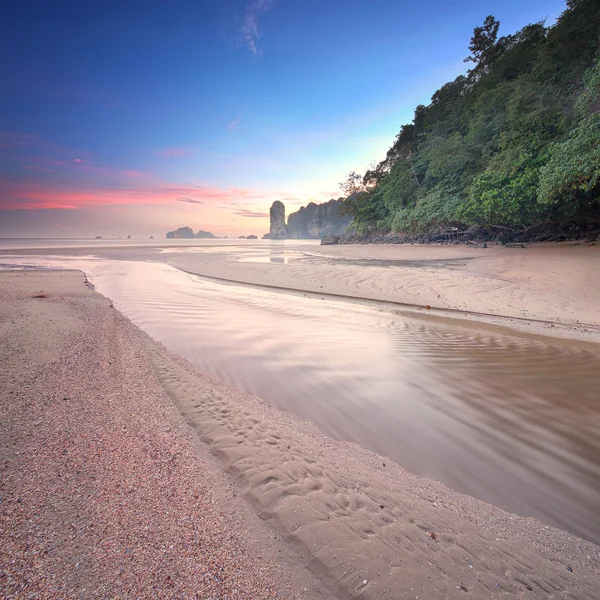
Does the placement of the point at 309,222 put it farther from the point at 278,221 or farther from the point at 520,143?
the point at 520,143

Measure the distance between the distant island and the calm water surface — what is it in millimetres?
135986

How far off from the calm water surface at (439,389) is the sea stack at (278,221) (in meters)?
164

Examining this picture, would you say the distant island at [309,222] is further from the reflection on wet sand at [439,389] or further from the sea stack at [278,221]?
the reflection on wet sand at [439,389]

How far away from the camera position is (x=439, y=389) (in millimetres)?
4270

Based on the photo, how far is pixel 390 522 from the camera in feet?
6.33

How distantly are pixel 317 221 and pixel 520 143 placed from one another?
488ft

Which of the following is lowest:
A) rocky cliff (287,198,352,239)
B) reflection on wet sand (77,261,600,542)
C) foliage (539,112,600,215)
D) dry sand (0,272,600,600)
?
reflection on wet sand (77,261,600,542)

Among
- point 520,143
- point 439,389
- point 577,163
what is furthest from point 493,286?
point 520,143

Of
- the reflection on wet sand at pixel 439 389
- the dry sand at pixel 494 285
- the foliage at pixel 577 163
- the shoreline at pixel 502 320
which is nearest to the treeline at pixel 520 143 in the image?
the foliage at pixel 577 163

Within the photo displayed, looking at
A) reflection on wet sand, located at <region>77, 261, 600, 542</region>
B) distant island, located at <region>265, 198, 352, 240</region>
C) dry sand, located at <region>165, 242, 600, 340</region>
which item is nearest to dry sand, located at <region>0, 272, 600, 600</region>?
reflection on wet sand, located at <region>77, 261, 600, 542</region>

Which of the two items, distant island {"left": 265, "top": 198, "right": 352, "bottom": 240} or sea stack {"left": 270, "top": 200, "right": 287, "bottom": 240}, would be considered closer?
distant island {"left": 265, "top": 198, "right": 352, "bottom": 240}

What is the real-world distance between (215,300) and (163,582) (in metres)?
9.35

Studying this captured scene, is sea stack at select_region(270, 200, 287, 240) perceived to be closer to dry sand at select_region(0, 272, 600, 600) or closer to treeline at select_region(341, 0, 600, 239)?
treeline at select_region(341, 0, 600, 239)

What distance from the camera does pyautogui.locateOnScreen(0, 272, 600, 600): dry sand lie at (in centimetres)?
143
